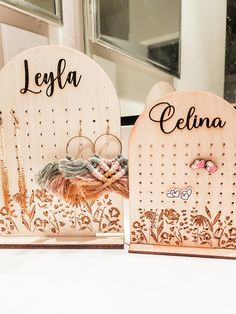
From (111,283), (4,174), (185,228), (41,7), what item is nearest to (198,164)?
(185,228)

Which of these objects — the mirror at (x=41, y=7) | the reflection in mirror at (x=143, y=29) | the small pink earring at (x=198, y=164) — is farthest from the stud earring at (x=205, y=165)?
the mirror at (x=41, y=7)

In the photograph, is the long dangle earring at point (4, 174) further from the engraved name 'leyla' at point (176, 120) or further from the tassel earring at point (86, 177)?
the engraved name 'leyla' at point (176, 120)

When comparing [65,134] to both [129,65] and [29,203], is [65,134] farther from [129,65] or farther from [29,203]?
[129,65]

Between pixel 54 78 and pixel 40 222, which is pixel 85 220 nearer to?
pixel 40 222

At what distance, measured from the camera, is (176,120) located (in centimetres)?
46

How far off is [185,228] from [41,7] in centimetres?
58

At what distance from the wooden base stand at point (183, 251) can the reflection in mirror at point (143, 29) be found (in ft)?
1.42

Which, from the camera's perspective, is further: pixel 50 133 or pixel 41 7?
pixel 41 7

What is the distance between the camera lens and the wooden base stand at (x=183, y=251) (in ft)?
1.54

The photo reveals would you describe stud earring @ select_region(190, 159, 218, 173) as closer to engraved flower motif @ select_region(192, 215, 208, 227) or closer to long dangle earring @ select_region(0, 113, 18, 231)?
engraved flower motif @ select_region(192, 215, 208, 227)

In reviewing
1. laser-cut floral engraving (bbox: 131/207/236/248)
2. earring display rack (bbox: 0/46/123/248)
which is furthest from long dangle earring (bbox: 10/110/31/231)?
laser-cut floral engraving (bbox: 131/207/236/248)

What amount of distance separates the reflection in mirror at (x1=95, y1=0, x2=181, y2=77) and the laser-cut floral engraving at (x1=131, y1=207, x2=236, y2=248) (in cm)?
39

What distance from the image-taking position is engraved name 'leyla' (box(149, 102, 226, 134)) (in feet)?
1.47

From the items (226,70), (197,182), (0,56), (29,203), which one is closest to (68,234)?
(29,203)
